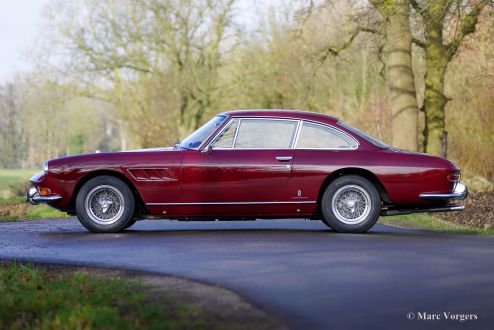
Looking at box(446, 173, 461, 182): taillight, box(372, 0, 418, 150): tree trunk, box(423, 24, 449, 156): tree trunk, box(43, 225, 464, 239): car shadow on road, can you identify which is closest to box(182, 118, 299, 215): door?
box(43, 225, 464, 239): car shadow on road

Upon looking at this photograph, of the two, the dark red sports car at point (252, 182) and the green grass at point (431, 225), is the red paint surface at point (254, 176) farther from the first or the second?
the green grass at point (431, 225)

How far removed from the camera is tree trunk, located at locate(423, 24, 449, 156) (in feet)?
78.9

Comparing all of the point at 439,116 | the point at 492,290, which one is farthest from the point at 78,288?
the point at 439,116

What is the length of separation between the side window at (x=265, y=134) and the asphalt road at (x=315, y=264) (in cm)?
107

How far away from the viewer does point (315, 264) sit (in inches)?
314

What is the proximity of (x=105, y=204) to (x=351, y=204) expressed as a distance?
9.66 ft

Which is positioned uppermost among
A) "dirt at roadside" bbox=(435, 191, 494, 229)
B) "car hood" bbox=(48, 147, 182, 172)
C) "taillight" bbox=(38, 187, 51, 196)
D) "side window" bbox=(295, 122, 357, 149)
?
"side window" bbox=(295, 122, 357, 149)

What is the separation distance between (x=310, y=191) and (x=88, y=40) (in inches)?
1435

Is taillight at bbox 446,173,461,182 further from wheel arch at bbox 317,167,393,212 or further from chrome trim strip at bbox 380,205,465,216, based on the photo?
wheel arch at bbox 317,167,393,212

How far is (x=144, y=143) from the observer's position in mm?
46688

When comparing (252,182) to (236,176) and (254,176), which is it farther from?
(236,176)

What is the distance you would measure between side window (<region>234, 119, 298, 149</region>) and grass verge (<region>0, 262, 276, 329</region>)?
3.82m

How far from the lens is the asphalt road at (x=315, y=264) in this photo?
6.11 meters

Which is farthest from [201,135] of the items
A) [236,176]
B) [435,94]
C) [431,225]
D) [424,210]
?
[435,94]
